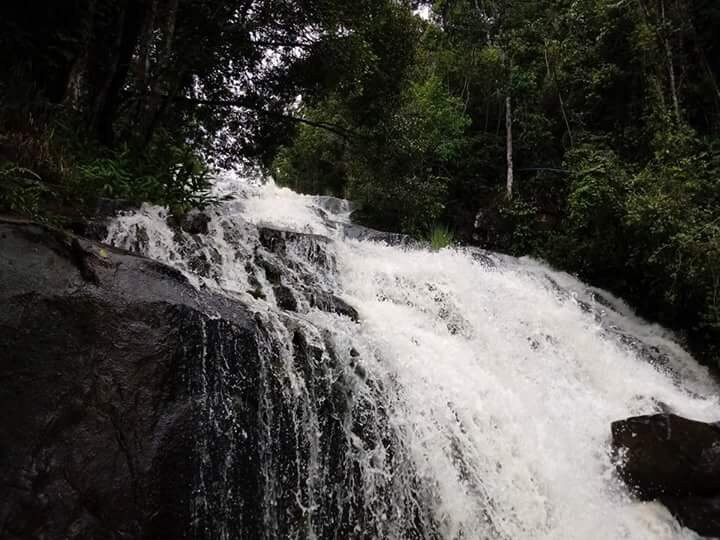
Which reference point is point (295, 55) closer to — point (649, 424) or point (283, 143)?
point (283, 143)

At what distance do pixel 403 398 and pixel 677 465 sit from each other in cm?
288

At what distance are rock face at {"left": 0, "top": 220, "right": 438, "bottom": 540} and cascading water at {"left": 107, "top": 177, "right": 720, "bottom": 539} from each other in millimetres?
21

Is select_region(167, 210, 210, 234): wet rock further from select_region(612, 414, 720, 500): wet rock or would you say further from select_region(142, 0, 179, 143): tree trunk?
select_region(612, 414, 720, 500): wet rock

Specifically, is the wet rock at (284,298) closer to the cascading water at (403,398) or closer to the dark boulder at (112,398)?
the cascading water at (403,398)

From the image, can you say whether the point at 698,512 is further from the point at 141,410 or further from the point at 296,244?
the point at 296,244

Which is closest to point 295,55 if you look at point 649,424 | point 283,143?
point 283,143

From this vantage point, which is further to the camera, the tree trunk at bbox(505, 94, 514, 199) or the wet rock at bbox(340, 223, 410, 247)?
the tree trunk at bbox(505, 94, 514, 199)

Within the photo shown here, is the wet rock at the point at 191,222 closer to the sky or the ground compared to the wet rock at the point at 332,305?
closer to the sky

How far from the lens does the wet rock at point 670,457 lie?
548cm

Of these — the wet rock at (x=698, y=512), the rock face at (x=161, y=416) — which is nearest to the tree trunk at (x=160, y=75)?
the rock face at (x=161, y=416)

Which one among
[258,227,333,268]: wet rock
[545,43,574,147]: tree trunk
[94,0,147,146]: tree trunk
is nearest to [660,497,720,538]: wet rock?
[258,227,333,268]: wet rock

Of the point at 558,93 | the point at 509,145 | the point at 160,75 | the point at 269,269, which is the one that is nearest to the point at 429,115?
the point at 509,145

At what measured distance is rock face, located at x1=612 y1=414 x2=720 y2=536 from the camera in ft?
17.7

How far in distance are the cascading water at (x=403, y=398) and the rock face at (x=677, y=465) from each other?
160 millimetres
